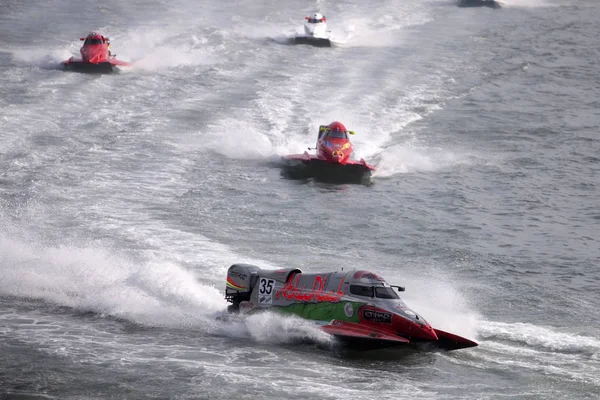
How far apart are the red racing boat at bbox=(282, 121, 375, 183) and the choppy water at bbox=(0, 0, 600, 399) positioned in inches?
38.4

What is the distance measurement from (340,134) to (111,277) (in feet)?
52.9

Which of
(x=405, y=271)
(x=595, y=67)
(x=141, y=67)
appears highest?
(x=595, y=67)

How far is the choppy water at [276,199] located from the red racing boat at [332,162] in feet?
3.20

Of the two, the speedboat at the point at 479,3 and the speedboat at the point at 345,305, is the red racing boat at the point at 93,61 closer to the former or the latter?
the speedboat at the point at 345,305

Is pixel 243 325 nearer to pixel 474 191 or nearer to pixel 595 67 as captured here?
pixel 474 191

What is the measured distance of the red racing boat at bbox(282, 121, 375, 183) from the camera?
40.6 metres

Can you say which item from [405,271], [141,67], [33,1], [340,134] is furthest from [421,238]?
[33,1]

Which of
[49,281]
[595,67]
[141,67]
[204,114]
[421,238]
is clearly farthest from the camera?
[595,67]

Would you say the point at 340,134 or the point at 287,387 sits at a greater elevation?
the point at 340,134

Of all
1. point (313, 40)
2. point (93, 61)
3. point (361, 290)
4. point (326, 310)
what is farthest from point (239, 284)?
point (313, 40)

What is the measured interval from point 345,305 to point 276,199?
13.8 metres

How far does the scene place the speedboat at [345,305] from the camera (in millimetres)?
23109

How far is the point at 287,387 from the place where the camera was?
20.8 meters

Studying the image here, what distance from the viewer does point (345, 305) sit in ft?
78.1
